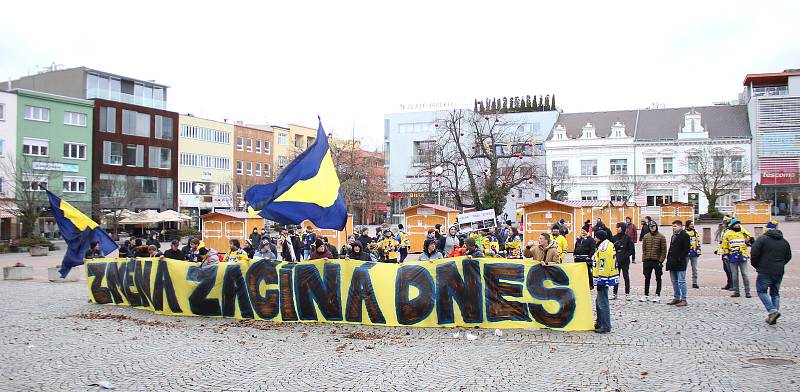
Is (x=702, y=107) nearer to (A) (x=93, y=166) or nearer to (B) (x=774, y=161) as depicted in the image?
(B) (x=774, y=161)

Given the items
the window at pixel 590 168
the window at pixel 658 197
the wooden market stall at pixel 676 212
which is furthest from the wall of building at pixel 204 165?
the window at pixel 658 197

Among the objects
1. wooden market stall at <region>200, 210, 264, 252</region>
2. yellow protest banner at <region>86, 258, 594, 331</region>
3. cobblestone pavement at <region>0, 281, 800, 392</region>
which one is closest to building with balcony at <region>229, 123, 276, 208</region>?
wooden market stall at <region>200, 210, 264, 252</region>

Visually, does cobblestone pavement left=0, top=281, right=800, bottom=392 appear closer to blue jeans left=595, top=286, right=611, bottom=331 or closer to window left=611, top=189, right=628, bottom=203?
blue jeans left=595, top=286, right=611, bottom=331

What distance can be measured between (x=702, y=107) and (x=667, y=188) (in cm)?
1127

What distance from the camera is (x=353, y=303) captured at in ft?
40.4

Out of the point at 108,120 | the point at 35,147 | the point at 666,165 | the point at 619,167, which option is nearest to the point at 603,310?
the point at 35,147

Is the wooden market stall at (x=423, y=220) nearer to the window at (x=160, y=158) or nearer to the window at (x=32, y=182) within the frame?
the window at (x=32, y=182)

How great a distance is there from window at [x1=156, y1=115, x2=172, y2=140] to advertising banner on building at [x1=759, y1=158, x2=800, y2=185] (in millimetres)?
60530

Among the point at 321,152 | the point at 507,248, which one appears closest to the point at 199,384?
the point at 321,152

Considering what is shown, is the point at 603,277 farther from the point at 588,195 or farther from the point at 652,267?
the point at 588,195

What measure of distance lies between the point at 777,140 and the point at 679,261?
62157mm

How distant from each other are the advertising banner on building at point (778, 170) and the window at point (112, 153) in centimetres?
6322

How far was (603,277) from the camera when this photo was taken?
437 inches

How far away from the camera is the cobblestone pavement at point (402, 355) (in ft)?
26.2
